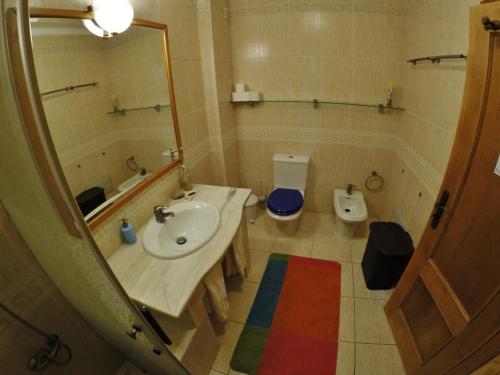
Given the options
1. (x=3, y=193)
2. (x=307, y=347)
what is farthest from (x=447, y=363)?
(x=3, y=193)

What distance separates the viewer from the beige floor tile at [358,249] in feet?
7.03

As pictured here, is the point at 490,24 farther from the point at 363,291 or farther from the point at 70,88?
the point at 363,291

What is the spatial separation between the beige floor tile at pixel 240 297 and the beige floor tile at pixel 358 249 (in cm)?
98

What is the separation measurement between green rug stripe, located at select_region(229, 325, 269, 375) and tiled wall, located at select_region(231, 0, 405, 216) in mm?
1620

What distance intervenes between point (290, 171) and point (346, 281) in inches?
46.0

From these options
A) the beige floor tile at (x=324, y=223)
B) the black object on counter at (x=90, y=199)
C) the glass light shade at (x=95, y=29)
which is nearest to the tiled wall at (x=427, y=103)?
the beige floor tile at (x=324, y=223)

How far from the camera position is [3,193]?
731 mm

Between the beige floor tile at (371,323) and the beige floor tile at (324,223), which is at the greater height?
the beige floor tile at (324,223)

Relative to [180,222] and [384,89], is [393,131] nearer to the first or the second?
[384,89]

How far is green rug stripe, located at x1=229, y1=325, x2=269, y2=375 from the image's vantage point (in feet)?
4.68

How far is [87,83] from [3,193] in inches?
23.7

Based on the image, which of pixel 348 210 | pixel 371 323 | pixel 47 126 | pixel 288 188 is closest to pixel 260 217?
pixel 288 188

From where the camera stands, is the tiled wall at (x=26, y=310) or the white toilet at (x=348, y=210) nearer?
the tiled wall at (x=26, y=310)

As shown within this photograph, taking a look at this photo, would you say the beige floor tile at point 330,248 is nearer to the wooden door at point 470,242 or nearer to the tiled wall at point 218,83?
the wooden door at point 470,242
